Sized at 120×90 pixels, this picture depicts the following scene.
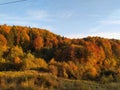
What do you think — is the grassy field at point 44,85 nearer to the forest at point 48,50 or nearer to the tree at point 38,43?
the forest at point 48,50

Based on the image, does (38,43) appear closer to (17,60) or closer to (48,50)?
(48,50)

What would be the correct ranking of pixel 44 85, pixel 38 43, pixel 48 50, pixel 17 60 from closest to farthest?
pixel 44 85
pixel 17 60
pixel 48 50
pixel 38 43

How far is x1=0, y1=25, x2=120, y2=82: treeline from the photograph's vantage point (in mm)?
83450

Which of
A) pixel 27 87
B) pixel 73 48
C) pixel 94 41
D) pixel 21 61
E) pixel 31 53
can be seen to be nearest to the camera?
pixel 27 87

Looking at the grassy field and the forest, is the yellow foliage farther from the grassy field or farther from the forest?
the grassy field

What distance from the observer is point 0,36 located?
9012 cm

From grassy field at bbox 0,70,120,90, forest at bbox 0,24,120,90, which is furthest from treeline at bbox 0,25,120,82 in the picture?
grassy field at bbox 0,70,120,90

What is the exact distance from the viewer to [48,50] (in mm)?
92125

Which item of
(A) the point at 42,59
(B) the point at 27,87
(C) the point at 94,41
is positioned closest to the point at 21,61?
(A) the point at 42,59

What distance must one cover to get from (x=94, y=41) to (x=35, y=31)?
791 inches

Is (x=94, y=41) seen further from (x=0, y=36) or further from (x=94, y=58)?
(x=0, y=36)

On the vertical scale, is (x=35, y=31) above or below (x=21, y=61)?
above

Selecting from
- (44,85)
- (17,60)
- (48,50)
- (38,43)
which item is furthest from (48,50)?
(44,85)

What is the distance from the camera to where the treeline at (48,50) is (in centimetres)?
8345
